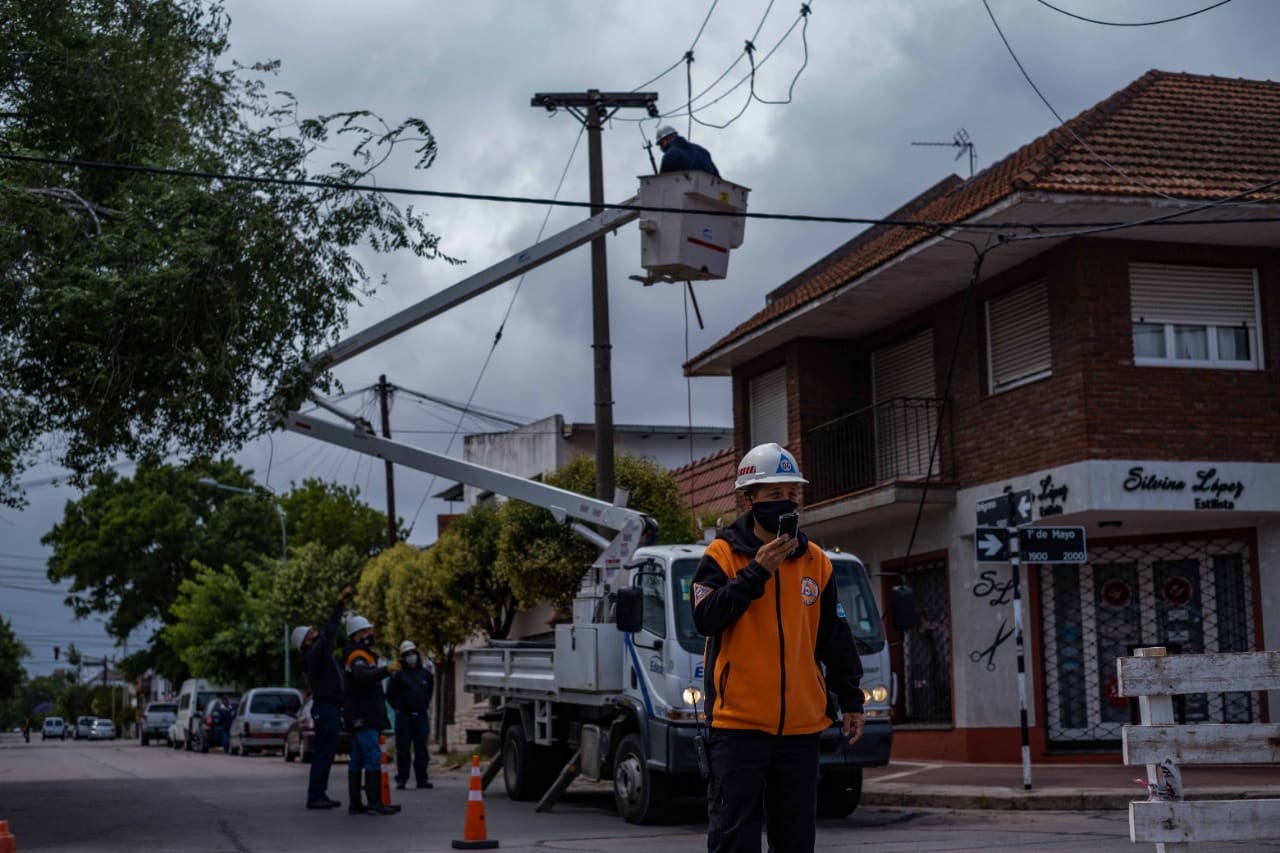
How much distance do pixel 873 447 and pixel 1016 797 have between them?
8.78 meters

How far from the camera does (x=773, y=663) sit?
5.98 metres

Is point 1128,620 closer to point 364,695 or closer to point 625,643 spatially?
point 625,643

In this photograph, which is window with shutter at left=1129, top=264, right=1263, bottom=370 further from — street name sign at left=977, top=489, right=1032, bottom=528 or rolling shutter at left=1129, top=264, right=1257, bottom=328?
street name sign at left=977, top=489, right=1032, bottom=528

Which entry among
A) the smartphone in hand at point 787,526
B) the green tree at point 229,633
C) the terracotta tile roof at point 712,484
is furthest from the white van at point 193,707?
the smartphone in hand at point 787,526

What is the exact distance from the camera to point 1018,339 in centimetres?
1931

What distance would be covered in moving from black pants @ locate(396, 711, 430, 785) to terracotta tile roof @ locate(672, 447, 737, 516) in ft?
26.5

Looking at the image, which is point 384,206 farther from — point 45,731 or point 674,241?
point 45,731

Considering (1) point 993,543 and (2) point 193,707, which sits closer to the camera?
(1) point 993,543

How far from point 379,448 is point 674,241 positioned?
4.31m

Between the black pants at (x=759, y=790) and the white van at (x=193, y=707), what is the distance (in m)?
41.0

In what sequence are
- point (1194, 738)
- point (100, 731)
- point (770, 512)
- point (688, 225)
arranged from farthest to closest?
point (100, 731), point (688, 225), point (1194, 738), point (770, 512)

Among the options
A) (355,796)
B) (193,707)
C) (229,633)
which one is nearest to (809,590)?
(355,796)

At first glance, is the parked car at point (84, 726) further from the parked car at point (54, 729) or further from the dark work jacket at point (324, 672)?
the dark work jacket at point (324, 672)

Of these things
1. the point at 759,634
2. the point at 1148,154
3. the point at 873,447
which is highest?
the point at 1148,154
